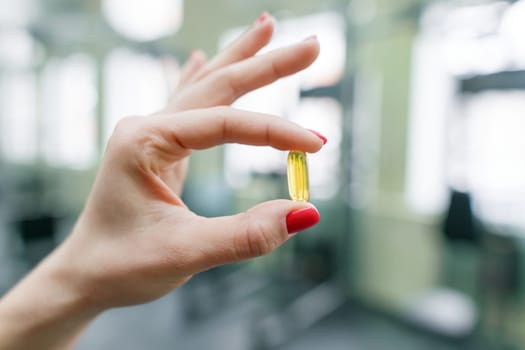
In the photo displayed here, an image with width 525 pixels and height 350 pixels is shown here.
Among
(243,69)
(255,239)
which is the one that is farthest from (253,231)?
(243,69)

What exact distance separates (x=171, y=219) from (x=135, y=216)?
5cm

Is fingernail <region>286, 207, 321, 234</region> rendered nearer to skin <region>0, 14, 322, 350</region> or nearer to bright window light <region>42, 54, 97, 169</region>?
skin <region>0, 14, 322, 350</region>

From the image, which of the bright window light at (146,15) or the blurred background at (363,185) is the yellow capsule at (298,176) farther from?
the bright window light at (146,15)

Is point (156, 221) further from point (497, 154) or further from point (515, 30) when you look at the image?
point (497, 154)

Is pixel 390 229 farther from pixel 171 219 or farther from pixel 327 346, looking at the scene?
pixel 171 219

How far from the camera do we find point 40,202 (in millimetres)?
3355

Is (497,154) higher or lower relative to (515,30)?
lower

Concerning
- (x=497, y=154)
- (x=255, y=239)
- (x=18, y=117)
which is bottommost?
(x=255, y=239)

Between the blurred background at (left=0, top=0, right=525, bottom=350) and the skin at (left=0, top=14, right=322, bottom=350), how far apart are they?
1281mm

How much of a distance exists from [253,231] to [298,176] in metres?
0.10

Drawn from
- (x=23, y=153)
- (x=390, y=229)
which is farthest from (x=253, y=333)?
(x=23, y=153)

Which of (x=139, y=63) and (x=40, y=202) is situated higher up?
(x=139, y=63)

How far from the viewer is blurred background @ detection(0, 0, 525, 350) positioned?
2021mm

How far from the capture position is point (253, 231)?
0.40 meters
